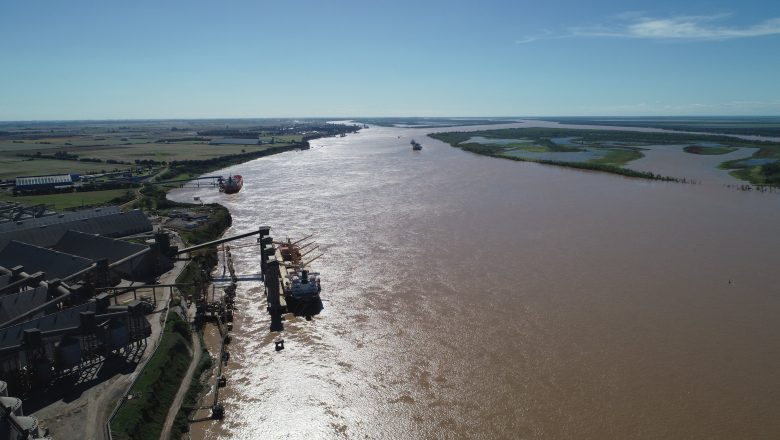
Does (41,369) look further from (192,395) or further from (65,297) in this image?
(65,297)

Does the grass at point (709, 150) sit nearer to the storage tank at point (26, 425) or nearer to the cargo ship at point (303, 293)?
the cargo ship at point (303, 293)

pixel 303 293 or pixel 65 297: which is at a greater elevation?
pixel 65 297

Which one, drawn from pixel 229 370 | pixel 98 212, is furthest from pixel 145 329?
pixel 98 212

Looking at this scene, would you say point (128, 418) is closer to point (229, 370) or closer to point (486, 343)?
point (229, 370)

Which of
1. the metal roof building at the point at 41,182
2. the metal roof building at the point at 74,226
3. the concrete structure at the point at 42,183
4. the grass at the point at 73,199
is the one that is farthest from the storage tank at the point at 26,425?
the metal roof building at the point at 41,182

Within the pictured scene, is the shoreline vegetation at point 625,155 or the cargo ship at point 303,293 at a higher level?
the shoreline vegetation at point 625,155

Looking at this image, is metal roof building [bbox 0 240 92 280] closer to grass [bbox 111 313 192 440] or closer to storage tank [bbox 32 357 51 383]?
grass [bbox 111 313 192 440]

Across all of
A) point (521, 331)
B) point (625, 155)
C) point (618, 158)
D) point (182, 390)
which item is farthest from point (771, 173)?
point (182, 390)
